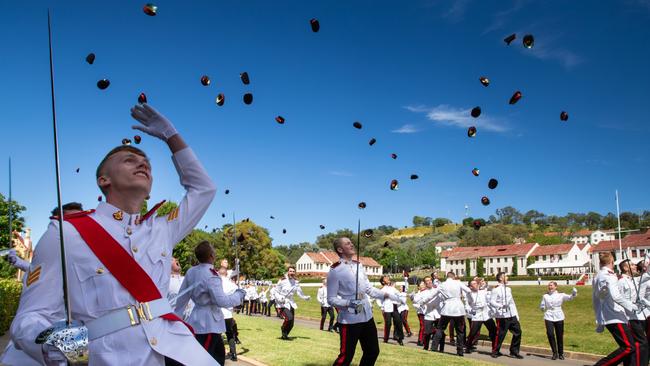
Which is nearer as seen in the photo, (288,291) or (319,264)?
(288,291)

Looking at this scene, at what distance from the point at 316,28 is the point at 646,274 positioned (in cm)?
949

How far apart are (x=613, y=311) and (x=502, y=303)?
6134mm

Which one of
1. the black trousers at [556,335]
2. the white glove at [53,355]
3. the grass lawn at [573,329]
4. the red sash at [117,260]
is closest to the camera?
the white glove at [53,355]

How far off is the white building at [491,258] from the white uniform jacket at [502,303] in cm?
11663

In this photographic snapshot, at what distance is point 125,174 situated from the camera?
303 cm

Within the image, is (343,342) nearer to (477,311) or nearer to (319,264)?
(477,311)

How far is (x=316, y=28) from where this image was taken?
365 inches

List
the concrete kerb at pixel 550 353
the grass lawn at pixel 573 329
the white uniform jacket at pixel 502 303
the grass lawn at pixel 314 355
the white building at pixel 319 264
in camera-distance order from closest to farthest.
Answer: the grass lawn at pixel 314 355 < the concrete kerb at pixel 550 353 < the white uniform jacket at pixel 502 303 < the grass lawn at pixel 573 329 < the white building at pixel 319 264

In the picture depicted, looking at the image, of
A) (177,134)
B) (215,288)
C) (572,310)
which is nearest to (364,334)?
(215,288)

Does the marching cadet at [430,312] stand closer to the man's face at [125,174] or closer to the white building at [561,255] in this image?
the man's face at [125,174]

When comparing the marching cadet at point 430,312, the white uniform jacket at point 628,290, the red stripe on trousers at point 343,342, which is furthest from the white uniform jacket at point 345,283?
the marching cadet at point 430,312

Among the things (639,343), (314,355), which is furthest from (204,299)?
(639,343)

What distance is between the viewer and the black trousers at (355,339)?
327 inches

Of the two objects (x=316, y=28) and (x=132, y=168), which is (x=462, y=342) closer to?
(x=316, y=28)
